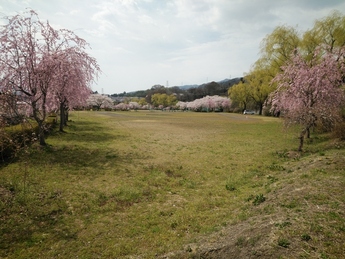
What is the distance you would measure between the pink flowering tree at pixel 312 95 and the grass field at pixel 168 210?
163 inches

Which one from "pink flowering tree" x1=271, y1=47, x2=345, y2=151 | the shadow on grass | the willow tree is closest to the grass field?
the shadow on grass

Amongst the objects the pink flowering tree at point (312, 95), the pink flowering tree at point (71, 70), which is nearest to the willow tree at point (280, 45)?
the pink flowering tree at point (312, 95)

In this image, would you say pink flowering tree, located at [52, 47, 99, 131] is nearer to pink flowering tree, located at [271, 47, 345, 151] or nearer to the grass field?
the grass field

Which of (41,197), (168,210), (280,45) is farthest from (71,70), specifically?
(280,45)

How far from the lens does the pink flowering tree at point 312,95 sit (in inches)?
562

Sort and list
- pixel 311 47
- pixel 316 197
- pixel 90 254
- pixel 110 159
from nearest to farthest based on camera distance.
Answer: pixel 90 254 → pixel 316 197 → pixel 110 159 → pixel 311 47

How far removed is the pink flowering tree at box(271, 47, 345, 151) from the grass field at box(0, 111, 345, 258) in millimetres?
4145

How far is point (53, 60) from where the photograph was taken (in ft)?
47.0

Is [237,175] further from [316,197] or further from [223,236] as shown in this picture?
[223,236]

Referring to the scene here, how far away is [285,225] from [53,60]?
1612 centimetres

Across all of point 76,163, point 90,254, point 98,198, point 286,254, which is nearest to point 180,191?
point 98,198

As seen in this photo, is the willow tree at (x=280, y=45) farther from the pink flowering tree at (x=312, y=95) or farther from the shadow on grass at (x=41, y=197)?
the shadow on grass at (x=41, y=197)

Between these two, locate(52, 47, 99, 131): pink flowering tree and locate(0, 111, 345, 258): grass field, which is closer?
locate(0, 111, 345, 258): grass field

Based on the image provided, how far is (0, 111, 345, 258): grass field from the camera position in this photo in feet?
15.7
